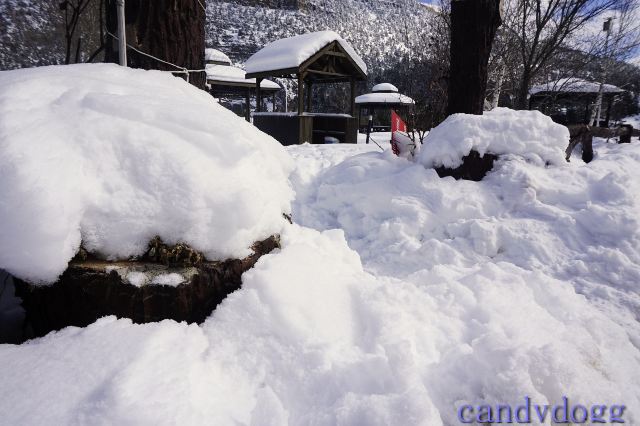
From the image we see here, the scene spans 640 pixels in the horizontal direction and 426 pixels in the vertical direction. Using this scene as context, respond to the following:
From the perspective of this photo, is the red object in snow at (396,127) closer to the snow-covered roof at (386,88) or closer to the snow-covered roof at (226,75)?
the snow-covered roof at (226,75)

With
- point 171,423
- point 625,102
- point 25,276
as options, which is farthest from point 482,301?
point 625,102

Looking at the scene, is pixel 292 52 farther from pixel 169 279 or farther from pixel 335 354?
pixel 335 354

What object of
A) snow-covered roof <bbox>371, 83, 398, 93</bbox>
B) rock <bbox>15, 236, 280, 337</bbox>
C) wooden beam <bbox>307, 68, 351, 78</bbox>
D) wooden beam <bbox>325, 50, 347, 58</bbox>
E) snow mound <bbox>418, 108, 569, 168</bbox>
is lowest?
rock <bbox>15, 236, 280, 337</bbox>

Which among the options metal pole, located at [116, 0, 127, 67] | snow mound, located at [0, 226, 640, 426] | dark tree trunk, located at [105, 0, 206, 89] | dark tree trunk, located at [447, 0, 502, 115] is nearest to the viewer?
snow mound, located at [0, 226, 640, 426]

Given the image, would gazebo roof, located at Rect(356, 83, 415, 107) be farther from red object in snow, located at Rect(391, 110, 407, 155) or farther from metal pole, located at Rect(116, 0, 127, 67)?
metal pole, located at Rect(116, 0, 127, 67)

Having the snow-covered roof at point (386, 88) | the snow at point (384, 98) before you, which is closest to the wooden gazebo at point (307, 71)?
the snow at point (384, 98)

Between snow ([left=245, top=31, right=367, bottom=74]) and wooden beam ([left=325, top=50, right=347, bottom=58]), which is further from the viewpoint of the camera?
wooden beam ([left=325, top=50, right=347, bottom=58])

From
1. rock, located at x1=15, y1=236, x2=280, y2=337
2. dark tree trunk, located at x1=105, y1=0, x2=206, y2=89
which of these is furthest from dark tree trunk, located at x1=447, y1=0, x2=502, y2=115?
rock, located at x1=15, y1=236, x2=280, y2=337

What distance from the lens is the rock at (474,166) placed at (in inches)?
199

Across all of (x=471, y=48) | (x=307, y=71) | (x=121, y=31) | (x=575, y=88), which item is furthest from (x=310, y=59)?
(x=575, y=88)

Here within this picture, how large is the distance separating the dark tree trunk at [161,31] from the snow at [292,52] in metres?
8.76

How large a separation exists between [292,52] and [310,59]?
64 cm

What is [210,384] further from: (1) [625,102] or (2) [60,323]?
(1) [625,102]

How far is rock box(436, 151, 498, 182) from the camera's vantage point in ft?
16.6
